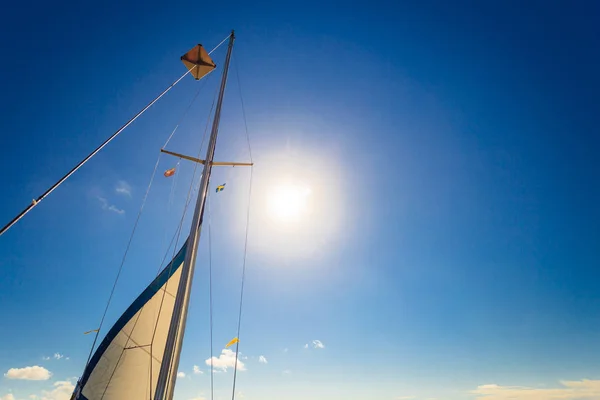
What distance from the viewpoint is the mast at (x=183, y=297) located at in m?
4.66

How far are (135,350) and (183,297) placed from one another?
522 cm

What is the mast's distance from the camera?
466cm

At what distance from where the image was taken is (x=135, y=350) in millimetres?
8422

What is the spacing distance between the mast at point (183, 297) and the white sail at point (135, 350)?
312 centimetres

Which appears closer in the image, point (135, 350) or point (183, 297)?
point (183, 297)

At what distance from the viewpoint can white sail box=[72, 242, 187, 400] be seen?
8.11 m

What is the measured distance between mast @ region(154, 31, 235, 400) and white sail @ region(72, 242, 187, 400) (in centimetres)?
312

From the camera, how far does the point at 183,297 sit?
206 inches

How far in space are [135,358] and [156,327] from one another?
1.01 m

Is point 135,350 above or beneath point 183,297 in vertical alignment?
beneath

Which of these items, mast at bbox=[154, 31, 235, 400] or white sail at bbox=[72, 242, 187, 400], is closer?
mast at bbox=[154, 31, 235, 400]

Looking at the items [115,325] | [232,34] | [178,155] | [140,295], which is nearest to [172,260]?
[140,295]

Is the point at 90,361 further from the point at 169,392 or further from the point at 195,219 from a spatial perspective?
the point at 195,219

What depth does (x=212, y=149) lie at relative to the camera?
6.93 meters
